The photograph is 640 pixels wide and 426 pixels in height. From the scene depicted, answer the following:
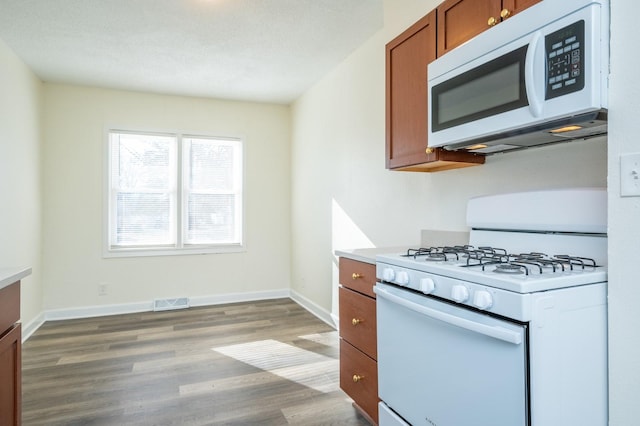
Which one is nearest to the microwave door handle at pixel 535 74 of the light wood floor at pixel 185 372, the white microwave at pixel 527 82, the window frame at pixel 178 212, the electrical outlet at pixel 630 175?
the white microwave at pixel 527 82

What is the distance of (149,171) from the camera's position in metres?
4.69

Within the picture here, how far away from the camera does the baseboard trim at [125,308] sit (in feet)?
13.3

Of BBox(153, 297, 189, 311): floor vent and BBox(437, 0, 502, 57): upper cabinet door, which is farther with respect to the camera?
BBox(153, 297, 189, 311): floor vent

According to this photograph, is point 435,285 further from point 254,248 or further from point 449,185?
point 254,248

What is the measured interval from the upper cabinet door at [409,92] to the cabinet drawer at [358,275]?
2.03 feet

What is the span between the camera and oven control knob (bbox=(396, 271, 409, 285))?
5.14ft

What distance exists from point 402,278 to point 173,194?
151 inches

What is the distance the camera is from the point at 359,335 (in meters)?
2.10

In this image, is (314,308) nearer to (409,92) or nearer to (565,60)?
(409,92)

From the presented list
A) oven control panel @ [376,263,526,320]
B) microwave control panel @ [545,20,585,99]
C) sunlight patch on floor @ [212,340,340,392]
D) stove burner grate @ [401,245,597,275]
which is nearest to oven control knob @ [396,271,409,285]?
oven control panel @ [376,263,526,320]

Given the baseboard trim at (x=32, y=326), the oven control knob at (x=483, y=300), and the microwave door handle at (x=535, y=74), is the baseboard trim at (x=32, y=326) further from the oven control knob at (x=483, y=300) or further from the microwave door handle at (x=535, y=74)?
the microwave door handle at (x=535, y=74)

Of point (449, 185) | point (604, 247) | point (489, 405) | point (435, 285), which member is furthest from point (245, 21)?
point (489, 405)

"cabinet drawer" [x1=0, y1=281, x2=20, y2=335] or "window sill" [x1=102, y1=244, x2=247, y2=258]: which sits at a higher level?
"cabinet drawer" [x1=0, y1=281, x2=20, y2=335]

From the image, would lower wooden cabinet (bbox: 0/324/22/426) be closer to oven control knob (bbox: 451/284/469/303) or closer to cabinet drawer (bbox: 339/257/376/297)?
cabinet drawer (bbox: 339/257/376/297)
